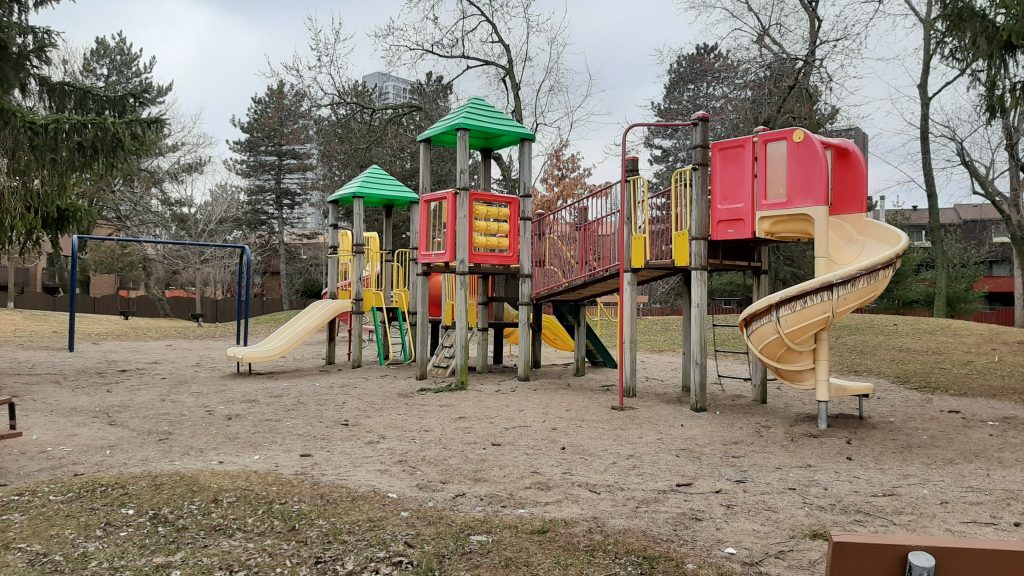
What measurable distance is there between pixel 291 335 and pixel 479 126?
17.2 feet

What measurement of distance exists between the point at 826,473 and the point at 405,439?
150 inches

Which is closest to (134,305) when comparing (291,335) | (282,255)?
(282,255)

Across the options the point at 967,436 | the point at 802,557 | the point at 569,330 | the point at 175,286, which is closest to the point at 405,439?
the point at 802,557

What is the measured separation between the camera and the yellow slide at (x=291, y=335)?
1197 centimetres

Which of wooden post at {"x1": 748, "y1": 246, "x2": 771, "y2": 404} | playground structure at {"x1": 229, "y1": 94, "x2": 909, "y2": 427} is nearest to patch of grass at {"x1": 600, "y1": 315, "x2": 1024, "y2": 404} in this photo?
wooden post at {"x1": 748, "y1": 246, "x2": 771, "y2": 404}

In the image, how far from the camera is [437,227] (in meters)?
11.2

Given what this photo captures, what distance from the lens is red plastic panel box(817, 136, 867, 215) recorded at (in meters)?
7.42

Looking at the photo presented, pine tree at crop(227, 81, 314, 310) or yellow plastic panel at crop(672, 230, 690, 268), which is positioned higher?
pine tree at crop(227, 81, 314, 310)

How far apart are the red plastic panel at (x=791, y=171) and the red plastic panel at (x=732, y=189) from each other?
174 millimetres

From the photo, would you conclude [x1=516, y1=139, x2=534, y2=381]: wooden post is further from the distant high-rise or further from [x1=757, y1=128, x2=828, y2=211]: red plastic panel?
the distant high-rise

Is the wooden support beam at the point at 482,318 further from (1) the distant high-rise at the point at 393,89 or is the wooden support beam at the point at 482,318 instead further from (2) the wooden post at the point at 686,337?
(1) the distant high-rise at the point at 393,89

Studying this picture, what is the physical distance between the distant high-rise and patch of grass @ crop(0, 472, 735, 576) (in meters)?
21.4

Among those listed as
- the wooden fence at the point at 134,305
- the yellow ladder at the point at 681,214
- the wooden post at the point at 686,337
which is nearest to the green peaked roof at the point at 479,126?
the yellow ladder at the point at 681,214

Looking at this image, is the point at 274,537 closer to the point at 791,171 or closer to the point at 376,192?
the point at 791,171
